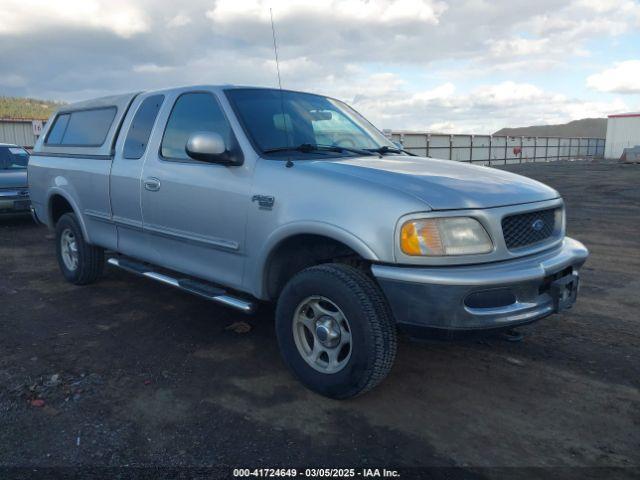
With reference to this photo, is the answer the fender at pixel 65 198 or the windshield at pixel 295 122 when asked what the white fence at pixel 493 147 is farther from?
the windshield at pixel 295 122

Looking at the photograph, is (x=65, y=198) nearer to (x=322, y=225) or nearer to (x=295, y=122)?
(x=295, y=122)

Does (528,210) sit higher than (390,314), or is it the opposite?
(528,210)

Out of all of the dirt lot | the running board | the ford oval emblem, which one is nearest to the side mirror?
the running board

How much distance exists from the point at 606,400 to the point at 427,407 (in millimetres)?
1084

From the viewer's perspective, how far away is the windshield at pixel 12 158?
10250 mm

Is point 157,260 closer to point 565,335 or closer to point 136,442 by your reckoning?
point 136,442

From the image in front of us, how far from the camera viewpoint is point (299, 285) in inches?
126

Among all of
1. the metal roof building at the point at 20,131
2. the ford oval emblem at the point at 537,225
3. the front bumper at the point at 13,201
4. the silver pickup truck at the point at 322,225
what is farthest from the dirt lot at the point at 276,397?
the metal roof building at the point at 20,131

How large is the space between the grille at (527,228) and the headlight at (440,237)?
0.24m

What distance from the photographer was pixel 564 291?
3152 millimetres

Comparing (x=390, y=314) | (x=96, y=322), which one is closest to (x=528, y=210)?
(x=390, y=314)

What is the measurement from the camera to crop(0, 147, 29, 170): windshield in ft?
33.6

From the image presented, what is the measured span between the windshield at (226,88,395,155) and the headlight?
121 cm

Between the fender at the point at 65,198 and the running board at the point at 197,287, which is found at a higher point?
the fender at the point at 65,198
